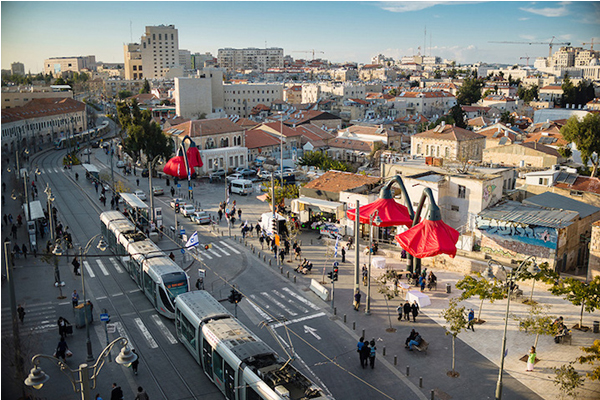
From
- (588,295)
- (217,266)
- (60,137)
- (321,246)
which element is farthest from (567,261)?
(60,137)

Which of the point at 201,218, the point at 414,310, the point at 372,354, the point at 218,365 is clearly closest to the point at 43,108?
the point at 201,218

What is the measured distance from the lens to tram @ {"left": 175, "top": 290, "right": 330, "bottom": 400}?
1633 cm

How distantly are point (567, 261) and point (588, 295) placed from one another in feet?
31.7

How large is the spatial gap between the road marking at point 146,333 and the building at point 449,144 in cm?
4552

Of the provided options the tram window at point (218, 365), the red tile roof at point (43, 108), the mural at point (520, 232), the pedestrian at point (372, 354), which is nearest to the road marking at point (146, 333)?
the tram window at point (218, 365)

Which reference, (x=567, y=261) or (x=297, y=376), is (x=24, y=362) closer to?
(x=297, y=376)

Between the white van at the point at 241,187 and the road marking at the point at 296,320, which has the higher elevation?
the white van at the point at 241,187

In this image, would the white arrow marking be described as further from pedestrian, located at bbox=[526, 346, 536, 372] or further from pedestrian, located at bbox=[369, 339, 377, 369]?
pedestrian, located at bbox=[526, 346, 536, 372]

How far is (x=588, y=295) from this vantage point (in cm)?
2348

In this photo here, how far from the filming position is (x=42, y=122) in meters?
87.4

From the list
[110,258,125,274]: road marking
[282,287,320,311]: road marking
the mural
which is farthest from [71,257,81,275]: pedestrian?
the mural

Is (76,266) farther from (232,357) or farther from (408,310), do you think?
(408,310)

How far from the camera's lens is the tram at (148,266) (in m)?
25.6

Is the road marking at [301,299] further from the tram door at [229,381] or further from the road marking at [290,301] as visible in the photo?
the tram door at [229,381]
